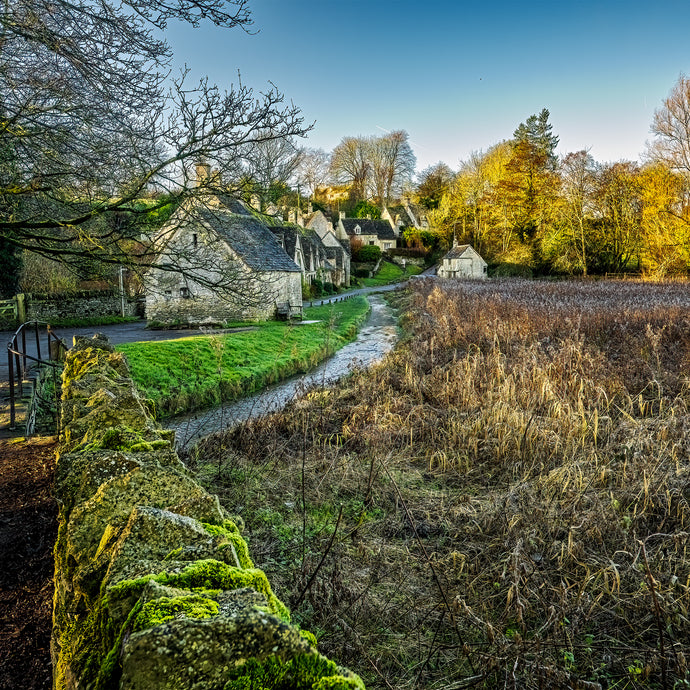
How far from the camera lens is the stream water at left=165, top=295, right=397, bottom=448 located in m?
9.80

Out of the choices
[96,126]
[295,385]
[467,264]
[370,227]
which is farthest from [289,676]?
[370,227]

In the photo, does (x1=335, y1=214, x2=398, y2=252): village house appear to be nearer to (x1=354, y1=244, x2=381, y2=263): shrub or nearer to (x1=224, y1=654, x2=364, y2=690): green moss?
(x1=354, y1=244, x2=381, y2=263): shrub

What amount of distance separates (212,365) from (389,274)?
57.0 metres

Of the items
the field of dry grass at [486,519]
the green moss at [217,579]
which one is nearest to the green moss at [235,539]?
the green moss at [217,579]

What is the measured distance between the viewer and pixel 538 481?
222 inches

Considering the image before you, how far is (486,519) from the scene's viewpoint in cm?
498

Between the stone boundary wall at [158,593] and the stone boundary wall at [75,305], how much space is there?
2632cm

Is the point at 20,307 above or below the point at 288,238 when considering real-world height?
below

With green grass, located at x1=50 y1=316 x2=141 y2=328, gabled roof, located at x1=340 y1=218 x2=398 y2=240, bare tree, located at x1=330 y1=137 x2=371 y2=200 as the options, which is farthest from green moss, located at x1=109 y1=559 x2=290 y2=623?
bare tree, located at x1=330 y1=137 x2=371 y2=200

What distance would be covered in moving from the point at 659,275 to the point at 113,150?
36.7 meters

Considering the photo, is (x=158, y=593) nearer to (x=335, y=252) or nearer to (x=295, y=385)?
(x=295, y=385)

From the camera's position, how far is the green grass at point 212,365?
12.1 metres

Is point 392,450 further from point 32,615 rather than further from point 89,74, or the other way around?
point 89,74

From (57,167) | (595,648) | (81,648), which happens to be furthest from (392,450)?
(57,167)
